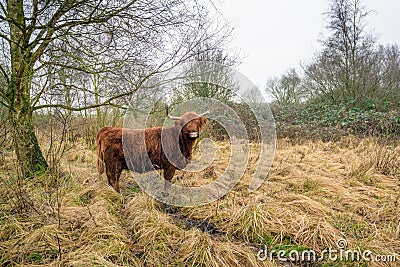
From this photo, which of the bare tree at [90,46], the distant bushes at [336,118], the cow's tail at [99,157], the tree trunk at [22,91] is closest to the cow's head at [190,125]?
the bare tree at [90,46]

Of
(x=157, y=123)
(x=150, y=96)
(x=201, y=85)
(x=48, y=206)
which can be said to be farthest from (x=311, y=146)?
(x=48, y=206)

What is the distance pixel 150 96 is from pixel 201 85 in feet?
8.26

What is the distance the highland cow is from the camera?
4.41m

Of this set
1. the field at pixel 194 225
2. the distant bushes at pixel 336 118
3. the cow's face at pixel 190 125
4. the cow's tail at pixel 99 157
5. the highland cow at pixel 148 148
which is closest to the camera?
the field at pixel 194 225

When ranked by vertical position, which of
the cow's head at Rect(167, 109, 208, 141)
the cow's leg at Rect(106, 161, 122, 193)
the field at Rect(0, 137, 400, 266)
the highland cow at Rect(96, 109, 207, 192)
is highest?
the cow's head at Rect(167, 109, 208, 141)

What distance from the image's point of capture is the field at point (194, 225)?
2.50m

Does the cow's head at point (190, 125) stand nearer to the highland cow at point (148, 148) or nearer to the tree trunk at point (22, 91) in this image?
the highland cow at point (148, 148)

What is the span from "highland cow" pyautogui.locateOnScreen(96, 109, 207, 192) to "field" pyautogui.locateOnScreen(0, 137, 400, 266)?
437 mm

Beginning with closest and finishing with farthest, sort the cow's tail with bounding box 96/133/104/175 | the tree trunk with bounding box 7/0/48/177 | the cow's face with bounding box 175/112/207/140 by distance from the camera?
the tree trunk with bounding box 7/0/48/177
the cow's face with bounding box 175/112/207/140
the cow's tail with bounding box 96/133/104/175

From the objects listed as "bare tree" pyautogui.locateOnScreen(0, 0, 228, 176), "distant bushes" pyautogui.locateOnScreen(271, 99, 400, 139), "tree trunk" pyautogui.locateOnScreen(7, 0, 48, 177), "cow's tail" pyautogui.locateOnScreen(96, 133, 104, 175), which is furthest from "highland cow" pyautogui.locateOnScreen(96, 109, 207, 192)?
"distant bushes" pyautogui.locateOnScreen(271, 99, 400, 139)

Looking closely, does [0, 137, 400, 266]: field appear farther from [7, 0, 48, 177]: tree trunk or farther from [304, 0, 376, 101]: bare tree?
[304, 0, 376, 101]: bare tree

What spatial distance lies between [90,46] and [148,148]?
6.74 feet

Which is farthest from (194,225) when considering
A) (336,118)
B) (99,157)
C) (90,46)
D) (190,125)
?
(336,118)

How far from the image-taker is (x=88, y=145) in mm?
8812
